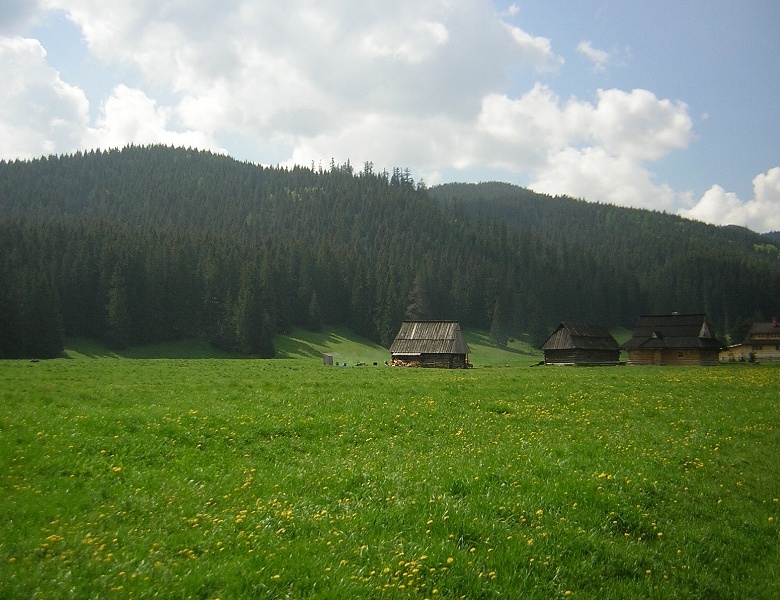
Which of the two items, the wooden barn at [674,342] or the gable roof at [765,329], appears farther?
the gable roof at [765,329]

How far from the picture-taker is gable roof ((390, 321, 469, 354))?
214 ft

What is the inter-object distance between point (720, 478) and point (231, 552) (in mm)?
10901

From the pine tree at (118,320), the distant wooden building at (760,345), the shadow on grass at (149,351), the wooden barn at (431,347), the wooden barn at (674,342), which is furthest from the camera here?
the distant wooden building at (760,345)

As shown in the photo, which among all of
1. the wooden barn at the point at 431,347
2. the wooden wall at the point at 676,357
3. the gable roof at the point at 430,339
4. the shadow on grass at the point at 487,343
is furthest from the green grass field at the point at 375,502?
the shadow on grass at the point at 487,343

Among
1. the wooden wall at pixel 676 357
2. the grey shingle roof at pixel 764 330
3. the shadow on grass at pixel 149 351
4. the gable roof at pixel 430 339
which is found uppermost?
the grey shingle roof at pixel 764 330

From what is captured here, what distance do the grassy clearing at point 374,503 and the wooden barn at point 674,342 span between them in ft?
199

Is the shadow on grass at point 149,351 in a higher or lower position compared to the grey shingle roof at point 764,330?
lower

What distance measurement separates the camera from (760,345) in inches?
4134

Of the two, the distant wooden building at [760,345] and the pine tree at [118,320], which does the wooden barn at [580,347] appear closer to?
the distant wooden building at [760,345]

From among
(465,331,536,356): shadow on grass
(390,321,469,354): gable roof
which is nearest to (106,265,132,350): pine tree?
(390,321,469,354): gable roof

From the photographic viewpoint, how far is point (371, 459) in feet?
43.2

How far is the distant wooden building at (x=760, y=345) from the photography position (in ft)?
336

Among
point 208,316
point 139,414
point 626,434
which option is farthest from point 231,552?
point 208,316

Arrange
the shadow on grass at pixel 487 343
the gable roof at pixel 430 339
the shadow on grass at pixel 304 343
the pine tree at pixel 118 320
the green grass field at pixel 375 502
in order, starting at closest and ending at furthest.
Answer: the green grass field at pixel 375 502 → the gable roof at pixel 430 339 → the pine tree at pixel 118 320 → the shadow on grass at pixel 304 343 → the shadow on grass at pixel 487 343
